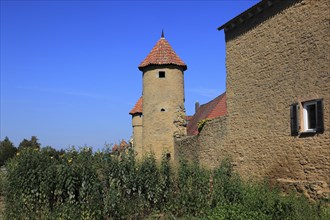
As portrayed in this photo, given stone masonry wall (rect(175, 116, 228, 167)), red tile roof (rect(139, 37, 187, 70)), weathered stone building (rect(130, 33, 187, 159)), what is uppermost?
red tile roof (rect(139, 37, 187, 70))

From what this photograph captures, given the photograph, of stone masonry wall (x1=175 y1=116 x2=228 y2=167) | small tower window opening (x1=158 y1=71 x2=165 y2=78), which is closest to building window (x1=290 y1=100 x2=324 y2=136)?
stone masonry wall (x1=175 y1=116 x2=228 y2=167)

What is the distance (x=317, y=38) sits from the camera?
32.8 ft

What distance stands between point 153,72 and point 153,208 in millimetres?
8587

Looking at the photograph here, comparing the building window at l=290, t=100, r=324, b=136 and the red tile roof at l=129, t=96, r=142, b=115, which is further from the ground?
the red tile roof at l=129, t=96, r=142, b=115

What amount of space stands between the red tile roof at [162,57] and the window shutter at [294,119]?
8.17 m

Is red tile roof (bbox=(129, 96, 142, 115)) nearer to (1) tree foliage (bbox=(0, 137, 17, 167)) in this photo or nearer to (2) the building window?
(2) the building window

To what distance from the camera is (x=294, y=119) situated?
35.2ft

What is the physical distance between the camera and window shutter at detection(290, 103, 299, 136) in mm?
10648

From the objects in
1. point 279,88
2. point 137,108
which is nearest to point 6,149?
point 137,108

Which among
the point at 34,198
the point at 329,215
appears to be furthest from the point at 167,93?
the point at 329,215

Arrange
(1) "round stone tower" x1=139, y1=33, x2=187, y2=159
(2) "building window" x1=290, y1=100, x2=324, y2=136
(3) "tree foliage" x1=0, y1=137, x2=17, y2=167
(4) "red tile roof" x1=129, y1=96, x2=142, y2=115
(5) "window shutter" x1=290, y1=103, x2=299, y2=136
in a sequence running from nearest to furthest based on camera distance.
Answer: (2) "building window" x1=290, y1=100, x2=324, y2=136, (5) "window shutter" x1=290, y1=103, x2=299, y2=136, (1) "round stone tower" x1=139, y1=33, x2=187, y2=159, (4) "red tile roof" x1=129, y1=96, x2=142, y2=115, (3) "tree foliage" x1=0, y1=137, x2=17, y2=167

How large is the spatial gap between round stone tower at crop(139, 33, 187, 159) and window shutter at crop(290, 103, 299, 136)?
769 cm

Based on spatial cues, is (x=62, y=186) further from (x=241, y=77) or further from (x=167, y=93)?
(x=167, y=93)

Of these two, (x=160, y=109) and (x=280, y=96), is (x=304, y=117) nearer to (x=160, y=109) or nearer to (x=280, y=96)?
(x=280, y=96)
